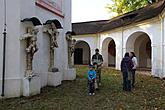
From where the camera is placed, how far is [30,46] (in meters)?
9.30

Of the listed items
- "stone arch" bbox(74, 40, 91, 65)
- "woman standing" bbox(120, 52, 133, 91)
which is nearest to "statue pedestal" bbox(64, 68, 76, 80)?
"woman standing" bbox(120, 52, 133, 91)

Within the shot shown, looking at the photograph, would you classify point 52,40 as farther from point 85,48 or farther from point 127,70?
point 85,48

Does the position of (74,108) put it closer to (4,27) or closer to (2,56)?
(2,56)

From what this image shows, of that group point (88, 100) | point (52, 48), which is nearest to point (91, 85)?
point (88, 100)

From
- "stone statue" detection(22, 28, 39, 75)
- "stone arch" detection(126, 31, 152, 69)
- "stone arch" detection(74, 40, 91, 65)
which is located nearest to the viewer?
"stone statue" detection(22, 28, 39, 75)

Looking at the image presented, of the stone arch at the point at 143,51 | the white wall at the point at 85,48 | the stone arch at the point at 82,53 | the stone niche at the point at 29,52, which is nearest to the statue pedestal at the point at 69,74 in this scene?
the stone niche at the point at 29,52

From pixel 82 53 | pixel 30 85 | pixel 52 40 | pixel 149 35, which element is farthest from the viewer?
pixel 82 53

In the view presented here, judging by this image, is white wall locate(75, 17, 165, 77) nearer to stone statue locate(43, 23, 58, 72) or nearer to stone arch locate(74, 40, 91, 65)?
stone arch locate(74, 40, 91, 65)

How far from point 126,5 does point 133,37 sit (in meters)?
15.2

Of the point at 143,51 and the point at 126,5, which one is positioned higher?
the point at 126,5

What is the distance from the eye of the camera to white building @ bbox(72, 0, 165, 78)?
55.2 ft

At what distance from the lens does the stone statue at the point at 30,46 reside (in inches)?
365

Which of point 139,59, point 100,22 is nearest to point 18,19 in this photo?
point 139,59

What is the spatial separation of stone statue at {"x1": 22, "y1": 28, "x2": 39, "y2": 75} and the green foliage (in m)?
26.9
